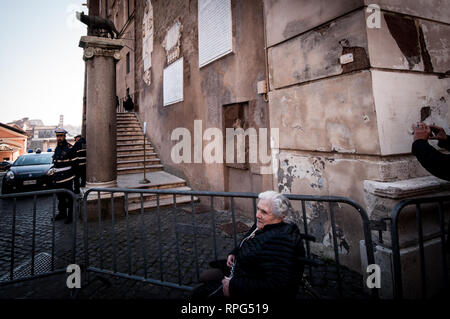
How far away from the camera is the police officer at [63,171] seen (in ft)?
18.2

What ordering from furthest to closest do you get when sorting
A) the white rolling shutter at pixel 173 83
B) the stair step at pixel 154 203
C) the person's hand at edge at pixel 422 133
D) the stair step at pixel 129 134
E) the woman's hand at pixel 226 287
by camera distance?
the stair step at pixel 129 134 → the white rolling shutter at pixel 173 83 → the stair step at pixel 154 203 → the person's hand at edge at pixel 422 133 → the woman's hand at pixel 226 287

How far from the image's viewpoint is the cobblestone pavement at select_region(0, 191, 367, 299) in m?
2.72

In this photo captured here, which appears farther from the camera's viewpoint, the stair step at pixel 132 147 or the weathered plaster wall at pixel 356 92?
the stair step at pixel 132 147

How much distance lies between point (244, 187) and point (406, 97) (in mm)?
3691

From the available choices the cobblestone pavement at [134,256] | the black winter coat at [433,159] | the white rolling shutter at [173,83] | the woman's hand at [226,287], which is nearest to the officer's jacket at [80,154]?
the cobblestone pavement at [134,256]

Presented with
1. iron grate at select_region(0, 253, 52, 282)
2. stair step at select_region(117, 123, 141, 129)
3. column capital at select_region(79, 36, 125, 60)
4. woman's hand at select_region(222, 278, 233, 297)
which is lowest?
iron grate at select_region(0, 253, 52, 282)

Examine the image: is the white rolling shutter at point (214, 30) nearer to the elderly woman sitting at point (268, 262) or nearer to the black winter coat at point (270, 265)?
the elderly woman sitting at point (268, 262)

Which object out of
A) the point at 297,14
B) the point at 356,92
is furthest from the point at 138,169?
the point at 356,92

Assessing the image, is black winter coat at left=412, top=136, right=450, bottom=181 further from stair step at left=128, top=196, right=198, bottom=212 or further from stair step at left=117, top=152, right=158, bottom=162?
stair step at left=117, top=152, right=158, bottom=162

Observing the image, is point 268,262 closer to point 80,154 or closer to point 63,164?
point 63,164

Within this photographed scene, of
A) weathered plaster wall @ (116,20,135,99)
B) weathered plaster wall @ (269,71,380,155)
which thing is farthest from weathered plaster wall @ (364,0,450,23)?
weathered plaster wall @ (116,20,135,99)

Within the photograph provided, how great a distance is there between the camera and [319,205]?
3.44m

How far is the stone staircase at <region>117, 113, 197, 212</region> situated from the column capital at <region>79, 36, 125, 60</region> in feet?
11.7
